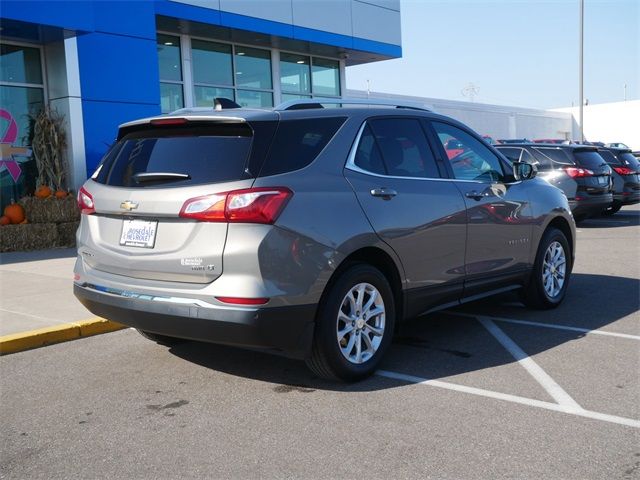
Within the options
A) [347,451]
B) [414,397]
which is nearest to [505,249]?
[414,397]

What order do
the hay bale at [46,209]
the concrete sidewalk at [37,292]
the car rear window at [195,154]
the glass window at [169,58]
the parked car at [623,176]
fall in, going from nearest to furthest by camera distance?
the car rear window at [195,154] < the concrete sidewalk at [37,292] < the hay bale at [46,209] < the glass window at [169,58] < the parked car at [623,176]

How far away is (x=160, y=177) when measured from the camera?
14.7ft

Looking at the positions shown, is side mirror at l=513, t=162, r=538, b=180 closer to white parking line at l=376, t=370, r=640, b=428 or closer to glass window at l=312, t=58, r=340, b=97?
white parking line at l=376, t=370, r=640, b=428

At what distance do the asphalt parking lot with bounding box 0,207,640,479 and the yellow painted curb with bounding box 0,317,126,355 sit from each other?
0.10m

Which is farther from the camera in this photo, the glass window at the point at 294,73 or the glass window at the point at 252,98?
the glass window at the point at 294,73

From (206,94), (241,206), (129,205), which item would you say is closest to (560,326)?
(241,206)

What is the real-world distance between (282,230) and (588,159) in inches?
490

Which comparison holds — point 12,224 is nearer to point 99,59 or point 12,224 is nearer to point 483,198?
point 99,59

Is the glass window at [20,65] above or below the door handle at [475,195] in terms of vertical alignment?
above

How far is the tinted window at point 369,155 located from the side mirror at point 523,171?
1.96m

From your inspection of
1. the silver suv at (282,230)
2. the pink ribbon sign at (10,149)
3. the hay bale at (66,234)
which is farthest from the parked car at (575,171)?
the silver suv at (282,230)

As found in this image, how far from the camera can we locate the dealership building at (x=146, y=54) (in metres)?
12.7

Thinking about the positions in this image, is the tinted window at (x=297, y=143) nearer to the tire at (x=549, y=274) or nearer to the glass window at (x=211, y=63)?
the tire at (x=549, y=274)

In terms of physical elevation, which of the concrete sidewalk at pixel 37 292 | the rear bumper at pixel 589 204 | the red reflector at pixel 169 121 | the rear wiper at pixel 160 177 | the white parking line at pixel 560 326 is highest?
the red reflector at pixel 169 121
